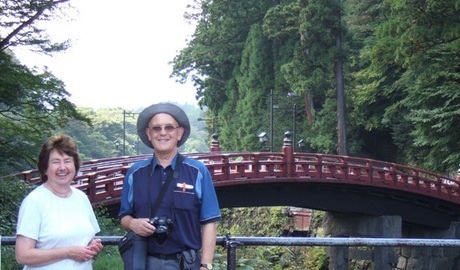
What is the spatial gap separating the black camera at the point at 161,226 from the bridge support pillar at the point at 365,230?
18292 mm

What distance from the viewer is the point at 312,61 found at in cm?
3506

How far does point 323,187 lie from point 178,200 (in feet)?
70.5

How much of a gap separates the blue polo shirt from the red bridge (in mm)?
16769

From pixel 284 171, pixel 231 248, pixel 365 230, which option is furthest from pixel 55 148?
pixel 365 230

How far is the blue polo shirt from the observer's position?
3633 mm

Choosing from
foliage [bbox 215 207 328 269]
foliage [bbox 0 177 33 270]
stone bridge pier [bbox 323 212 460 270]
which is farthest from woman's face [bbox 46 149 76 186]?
foliage [bbox 215 207 328 269]

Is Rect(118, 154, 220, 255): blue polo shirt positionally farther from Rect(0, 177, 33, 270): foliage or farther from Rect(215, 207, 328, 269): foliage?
Rect(215, 207, 328, 269): foliage

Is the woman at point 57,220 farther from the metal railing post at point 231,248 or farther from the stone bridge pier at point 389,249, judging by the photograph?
the stone bridge pier at point 389,249

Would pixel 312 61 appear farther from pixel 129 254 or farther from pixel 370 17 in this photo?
pixel 129 254

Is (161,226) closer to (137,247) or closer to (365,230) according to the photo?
(137,247)

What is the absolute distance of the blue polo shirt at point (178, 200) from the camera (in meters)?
3.63

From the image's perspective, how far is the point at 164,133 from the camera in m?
3.78

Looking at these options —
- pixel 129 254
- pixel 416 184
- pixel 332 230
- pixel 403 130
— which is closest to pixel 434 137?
pixel 416 184

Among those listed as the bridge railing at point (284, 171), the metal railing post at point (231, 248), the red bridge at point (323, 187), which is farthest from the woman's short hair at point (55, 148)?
the red bridge at point (323, 187)
